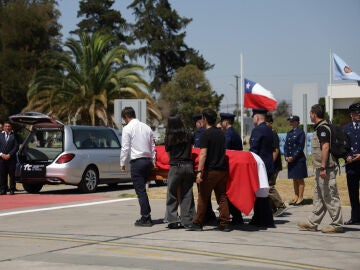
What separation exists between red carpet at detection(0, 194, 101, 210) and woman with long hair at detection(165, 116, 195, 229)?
497 centimetres

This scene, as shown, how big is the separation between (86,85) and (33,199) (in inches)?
775

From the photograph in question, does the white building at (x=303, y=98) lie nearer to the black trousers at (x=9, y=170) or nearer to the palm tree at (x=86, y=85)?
the black trousers at (x=9, y=170)

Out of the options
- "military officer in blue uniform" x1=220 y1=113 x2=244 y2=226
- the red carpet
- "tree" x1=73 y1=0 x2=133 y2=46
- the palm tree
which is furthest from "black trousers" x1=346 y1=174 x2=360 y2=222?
"tree" x1=73 y1=0 x2=133 y2=46

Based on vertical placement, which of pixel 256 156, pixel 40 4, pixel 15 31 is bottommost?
pixel 256 156

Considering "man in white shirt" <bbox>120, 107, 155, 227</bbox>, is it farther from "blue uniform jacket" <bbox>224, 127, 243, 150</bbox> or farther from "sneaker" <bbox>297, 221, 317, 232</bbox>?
"sneaker" <bbox>297, 221, 317, 232</bbox>

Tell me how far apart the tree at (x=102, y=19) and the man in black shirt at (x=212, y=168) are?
223 ft

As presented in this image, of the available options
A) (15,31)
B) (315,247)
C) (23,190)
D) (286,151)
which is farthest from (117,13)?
(315,247)

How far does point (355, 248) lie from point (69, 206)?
7006mm

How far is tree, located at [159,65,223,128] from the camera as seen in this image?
67312 millimetres

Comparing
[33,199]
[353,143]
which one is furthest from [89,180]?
[353,143]

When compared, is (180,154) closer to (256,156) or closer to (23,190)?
(256,156)

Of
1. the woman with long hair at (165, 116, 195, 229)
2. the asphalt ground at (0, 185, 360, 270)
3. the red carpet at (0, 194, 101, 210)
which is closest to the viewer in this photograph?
the asphalt ground at (0, 185, 360, 270)

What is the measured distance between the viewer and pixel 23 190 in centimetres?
1908

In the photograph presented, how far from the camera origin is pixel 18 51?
56.2 m
